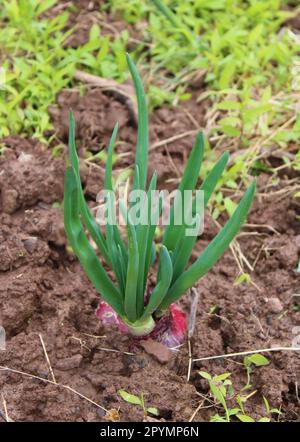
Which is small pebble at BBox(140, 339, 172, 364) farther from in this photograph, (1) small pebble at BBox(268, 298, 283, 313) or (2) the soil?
(1) small pebble at BBox(268, 298, 283, 313)

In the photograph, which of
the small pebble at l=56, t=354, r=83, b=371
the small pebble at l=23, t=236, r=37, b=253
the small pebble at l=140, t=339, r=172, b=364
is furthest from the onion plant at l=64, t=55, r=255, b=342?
the small pebble at l=23, t=236, r=37, b=253

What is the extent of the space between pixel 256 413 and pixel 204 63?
1486mm

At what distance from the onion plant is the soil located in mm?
159

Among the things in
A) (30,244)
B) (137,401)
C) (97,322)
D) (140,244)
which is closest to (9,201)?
(30,244)

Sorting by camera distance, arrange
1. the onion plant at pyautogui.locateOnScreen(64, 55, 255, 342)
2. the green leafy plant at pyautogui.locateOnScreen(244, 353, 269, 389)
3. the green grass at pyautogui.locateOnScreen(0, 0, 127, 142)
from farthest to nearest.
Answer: the green grass at pyautogui.locateOnScreen(0, 0, 127, 142) → the green leafy plant at pyautogui.locateOnScreen(244, 353, 269, 389) → the onion plant at pyautogui.locateOnScreen(64, 55, 255, 342)

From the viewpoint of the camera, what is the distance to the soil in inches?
79.1

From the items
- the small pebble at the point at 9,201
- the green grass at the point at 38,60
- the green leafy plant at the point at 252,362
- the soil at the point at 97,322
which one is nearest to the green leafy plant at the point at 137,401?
the soil at the point at 97,322

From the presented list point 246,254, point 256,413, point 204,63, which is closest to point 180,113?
point 204,63

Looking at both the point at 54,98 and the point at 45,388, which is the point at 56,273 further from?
the point at 54,98

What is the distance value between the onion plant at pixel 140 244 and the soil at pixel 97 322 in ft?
0.52

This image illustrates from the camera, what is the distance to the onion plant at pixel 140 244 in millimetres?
1872

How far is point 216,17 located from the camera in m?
3.27

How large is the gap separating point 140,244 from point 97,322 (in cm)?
39

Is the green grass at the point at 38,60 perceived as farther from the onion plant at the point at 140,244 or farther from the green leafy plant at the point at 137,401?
the green leafy plant at the point at 137,401
